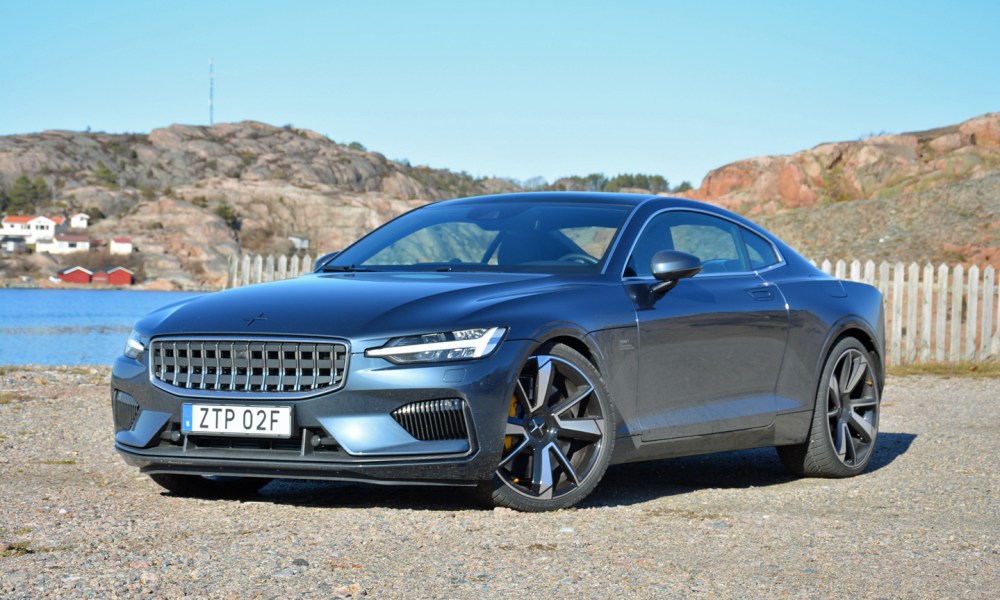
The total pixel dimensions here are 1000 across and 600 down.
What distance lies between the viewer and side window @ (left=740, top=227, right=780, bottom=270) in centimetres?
721

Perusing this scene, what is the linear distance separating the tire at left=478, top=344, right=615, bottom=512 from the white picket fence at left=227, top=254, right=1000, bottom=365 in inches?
475

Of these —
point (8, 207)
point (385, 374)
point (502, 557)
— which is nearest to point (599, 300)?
point (385, 374)

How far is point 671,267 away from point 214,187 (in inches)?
5863

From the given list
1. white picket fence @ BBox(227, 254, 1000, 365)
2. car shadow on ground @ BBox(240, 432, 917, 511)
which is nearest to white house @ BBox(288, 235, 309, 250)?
white picket fence @ BBox(227, 254, 1000, 365)

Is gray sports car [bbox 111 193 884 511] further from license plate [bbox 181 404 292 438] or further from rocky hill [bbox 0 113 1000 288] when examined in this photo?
→ rocky hill [bbox 0 113 1000 288]

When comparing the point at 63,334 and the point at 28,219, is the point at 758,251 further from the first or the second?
the point at 28,219

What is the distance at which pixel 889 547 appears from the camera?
16.2 feet

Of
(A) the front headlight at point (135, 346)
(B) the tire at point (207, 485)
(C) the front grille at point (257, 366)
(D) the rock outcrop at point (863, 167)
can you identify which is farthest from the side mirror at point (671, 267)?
(D) the rock outcrop at point (863, 167)

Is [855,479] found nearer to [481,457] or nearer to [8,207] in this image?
[481,457]

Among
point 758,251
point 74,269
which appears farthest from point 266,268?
point 74,269

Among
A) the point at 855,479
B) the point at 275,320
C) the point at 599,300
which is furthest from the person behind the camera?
the point at 855,479

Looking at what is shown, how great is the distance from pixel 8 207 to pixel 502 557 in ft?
535

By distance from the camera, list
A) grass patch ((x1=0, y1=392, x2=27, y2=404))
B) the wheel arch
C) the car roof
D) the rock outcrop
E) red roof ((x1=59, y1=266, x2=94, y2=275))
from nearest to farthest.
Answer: the car roof, the wheel arch, grass patch ((x1=0, y1=392, x2=27, y2=404)), the rock outcrop, red roof ((x1=59, y1=266, x2=94, y2=275))

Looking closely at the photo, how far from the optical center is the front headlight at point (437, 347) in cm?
506
